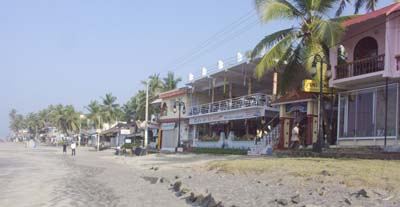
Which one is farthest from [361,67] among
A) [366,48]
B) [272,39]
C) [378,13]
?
[272,39]

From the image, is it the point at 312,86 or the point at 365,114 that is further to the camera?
the point at 312,86

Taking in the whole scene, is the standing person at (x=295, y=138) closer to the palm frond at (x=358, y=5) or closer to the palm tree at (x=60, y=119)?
the palm frond at (x=358, y=5)

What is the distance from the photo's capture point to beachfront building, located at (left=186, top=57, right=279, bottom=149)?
115 ft

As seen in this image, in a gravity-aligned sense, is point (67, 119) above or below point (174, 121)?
Answer: above

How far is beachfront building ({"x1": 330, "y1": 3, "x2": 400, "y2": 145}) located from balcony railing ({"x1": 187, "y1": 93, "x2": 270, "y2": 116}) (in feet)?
32.6

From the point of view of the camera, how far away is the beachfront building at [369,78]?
21.3 meters

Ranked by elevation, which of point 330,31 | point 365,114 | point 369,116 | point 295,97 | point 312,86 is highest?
point 330,31

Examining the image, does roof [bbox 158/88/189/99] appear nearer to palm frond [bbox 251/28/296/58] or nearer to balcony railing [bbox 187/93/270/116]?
balcony railing [bbox 187/93/270/116]

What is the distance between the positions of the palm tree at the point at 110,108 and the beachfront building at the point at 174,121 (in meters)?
52.7

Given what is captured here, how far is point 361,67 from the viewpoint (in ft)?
76.5

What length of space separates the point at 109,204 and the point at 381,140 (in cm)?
1253

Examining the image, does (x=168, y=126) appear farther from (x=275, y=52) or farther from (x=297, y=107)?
(x=275, y=52)

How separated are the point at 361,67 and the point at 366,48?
1228 millimetres

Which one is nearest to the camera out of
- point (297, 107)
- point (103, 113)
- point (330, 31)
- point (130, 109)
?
point (330, 31)
